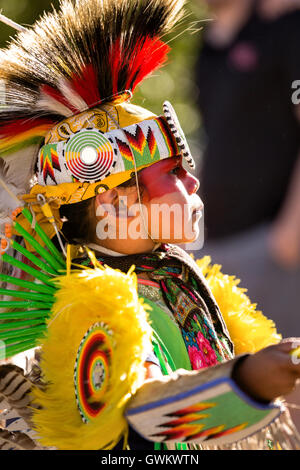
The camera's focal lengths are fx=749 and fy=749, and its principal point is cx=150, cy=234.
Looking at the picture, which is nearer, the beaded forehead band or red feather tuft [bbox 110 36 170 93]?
the beaded forehead band

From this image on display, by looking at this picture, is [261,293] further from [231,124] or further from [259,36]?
[259,36]

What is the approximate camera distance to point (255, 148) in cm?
401

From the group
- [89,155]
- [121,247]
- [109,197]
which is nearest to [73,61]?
→ [89,155]

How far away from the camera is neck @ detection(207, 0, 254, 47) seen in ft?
12.4

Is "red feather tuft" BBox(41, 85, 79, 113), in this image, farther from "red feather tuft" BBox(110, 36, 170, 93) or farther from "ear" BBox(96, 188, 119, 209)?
"ear" BBox(96, 188, 119, 209)

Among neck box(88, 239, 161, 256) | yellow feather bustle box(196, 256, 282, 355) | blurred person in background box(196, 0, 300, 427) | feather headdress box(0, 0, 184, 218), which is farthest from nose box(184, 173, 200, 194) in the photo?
blurred person in background box(196, 0, 300, 427)

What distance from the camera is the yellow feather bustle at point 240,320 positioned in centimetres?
256

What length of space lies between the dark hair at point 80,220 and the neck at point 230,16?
6.01 feet

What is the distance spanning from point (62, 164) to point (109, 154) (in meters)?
0.15

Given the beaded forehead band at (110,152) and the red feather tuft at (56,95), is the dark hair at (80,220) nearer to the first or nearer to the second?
the beaded forehead band at (110,152)

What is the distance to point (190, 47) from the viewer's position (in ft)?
17.9

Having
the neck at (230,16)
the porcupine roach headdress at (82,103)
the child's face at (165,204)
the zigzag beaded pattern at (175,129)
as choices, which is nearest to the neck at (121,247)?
the child's face at (165,204)

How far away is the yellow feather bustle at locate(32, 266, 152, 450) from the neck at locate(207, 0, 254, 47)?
2.15 m
